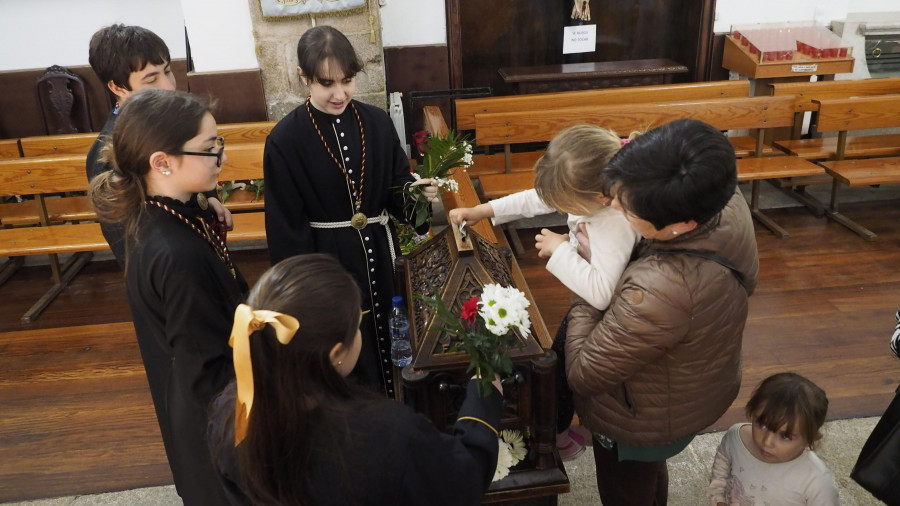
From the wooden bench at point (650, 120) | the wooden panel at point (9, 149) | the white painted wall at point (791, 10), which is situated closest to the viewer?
the wooden bench at point (650, 120)

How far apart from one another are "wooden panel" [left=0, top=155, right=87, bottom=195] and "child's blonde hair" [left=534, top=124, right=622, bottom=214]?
12.1 ft

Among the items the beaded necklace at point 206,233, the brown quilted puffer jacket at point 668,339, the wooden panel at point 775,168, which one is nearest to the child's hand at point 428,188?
the beaded necklace at point 206,233

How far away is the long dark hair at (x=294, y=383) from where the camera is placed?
3.95 ft

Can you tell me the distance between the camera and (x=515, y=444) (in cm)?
200

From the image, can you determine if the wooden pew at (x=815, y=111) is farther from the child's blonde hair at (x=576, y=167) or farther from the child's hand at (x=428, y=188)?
the child's blonde hair at (x=576, y=167)

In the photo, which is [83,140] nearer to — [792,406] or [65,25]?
[65,25]

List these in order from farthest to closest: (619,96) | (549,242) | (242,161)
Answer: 1. (619,96)
2. (242,161)
3. (549,242)

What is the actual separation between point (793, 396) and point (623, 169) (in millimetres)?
961

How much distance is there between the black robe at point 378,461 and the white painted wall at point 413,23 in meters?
4.90

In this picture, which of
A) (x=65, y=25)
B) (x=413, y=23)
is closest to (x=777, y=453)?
(x=413, y=23)

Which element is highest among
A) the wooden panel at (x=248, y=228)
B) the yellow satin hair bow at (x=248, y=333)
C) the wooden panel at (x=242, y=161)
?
the yellow satin hair bow at (x=248, y=333)

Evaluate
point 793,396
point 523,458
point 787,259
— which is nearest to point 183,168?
point 523,458

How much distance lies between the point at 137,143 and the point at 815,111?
5.04m

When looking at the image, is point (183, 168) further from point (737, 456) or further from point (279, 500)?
point (737, 456)
